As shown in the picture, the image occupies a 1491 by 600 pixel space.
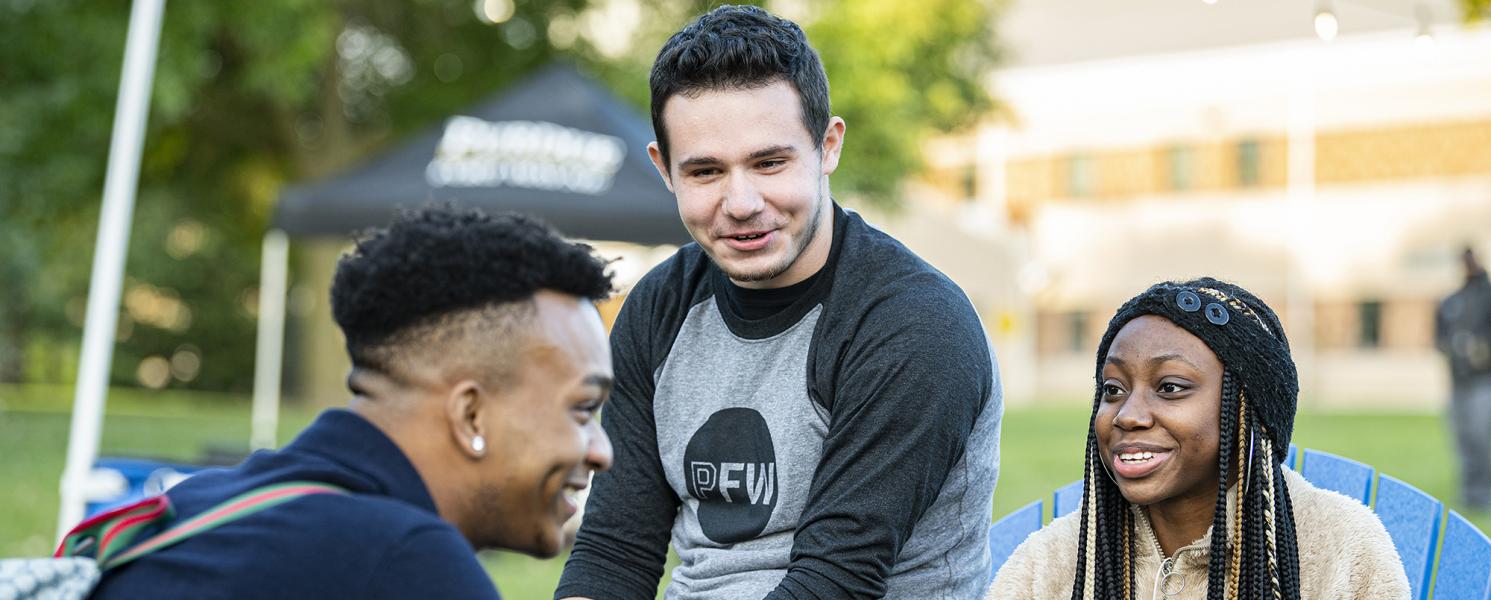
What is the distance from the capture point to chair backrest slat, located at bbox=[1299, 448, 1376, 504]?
3.14 metres

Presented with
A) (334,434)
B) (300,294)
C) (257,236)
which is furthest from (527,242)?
(300,294)

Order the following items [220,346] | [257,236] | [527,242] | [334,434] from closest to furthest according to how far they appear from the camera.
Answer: [334,434]
[527,242]
[257,236]
[220,346]

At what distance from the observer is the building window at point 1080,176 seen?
3862cm

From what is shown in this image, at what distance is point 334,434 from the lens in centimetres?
181

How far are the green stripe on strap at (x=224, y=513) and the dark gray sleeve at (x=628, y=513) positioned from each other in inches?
49.0

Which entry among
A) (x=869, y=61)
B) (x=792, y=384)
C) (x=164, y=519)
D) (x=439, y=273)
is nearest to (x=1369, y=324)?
(x=869, y=61)

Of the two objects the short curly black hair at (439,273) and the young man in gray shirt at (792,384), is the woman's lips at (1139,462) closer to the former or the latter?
the young man in gray shirt at (792,384)

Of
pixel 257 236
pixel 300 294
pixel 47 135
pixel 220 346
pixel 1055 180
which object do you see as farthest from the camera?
pixel 1055 180

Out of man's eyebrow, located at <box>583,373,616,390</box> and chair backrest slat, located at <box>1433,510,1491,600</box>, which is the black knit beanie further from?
man's eyebrow, located at <box>583,373,616,390</box>

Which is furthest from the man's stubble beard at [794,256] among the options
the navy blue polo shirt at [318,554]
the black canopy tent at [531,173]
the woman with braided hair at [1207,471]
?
the black canopy tent at [531,173]

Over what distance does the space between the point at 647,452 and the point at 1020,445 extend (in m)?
14.4

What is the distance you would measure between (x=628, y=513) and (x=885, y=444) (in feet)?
2.00

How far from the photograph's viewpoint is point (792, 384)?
2768 millimetres

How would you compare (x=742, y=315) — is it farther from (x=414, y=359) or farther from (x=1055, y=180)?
(x=1055, y=180)
